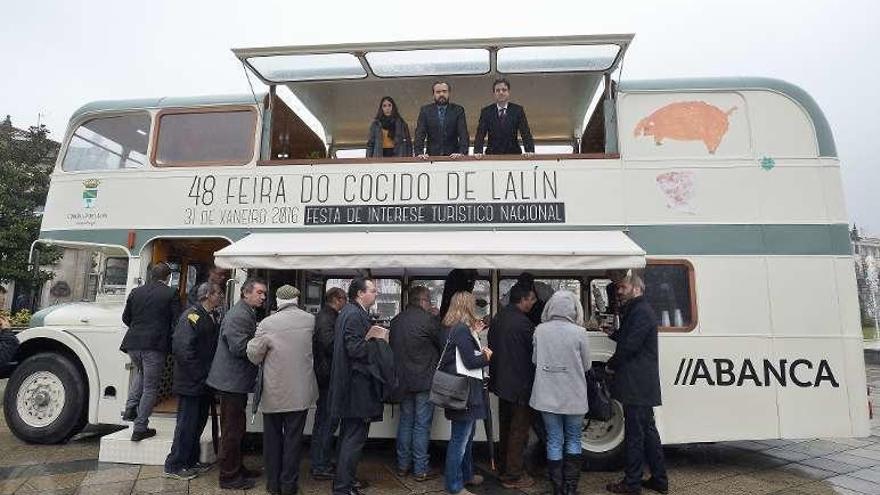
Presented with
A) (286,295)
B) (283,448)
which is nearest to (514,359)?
(286,295)

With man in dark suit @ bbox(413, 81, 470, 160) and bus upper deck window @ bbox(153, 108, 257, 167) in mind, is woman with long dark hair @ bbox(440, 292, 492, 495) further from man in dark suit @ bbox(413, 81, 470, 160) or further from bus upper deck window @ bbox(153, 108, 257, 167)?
A: bus upper deck window @ bbox(153, 108, 257, 167)

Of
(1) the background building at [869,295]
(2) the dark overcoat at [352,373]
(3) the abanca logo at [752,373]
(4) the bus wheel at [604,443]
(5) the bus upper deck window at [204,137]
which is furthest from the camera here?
(1) the background building at [869,295]

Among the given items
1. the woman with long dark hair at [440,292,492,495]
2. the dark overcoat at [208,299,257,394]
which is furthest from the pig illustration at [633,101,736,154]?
the dark overcoat at [208,299,257,394]

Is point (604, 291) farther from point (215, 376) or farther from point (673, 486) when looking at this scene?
point (215, 376)

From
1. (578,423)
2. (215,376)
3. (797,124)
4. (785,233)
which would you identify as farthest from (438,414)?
(797,124)

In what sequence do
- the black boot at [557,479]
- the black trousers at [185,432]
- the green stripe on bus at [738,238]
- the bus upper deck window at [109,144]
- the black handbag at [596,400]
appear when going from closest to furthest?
the black boot at [557,479] → the black handbag at [596,400] → the black trousers at [185,432] → the green stripe on bus at [738,238] → the bus upper deck window at [109,144]

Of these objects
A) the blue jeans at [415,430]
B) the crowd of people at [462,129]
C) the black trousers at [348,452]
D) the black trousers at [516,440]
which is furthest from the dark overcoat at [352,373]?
the crowd of people at [462,129]

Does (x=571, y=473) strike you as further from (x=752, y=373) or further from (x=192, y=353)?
(x=192, y=353)

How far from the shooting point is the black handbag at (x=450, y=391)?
4398 mm

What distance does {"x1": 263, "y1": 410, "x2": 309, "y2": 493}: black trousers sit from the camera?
4586mm

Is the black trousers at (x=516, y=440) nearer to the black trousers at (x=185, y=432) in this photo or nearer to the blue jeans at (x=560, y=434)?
the blue jeans at (x=560, y=434)

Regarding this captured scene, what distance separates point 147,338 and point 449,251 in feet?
11.5

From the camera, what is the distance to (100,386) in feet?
19.7

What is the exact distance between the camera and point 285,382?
4531 mm
